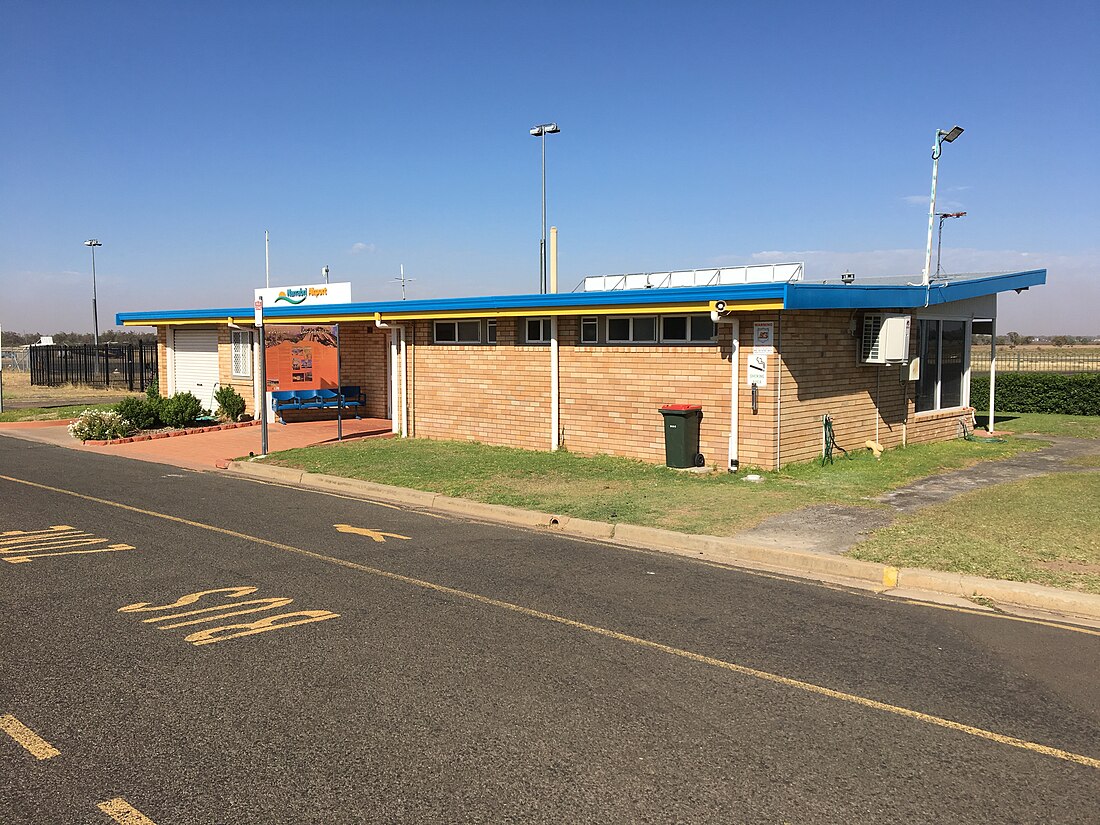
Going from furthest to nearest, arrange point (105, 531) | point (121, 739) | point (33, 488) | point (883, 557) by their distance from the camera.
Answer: point (33, 488), point (105, 531), point (883, 557), point (121, 739)

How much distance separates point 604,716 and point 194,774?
219cm

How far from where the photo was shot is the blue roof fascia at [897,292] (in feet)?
45.6

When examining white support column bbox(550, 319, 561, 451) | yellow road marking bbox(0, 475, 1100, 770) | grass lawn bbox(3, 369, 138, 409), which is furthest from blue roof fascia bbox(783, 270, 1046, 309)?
grass lawn bbox(3, 369, 138, 409)

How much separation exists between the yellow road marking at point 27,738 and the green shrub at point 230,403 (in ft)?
68.0

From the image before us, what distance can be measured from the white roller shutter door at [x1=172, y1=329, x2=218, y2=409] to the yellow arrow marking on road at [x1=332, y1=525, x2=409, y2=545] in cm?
1760

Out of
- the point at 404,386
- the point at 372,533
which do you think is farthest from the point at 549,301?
the point at 372,533

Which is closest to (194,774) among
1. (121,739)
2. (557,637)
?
(121,739)

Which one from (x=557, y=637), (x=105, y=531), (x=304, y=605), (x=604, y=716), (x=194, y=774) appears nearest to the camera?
(x=194, y=774)

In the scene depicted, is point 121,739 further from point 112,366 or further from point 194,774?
point 112,366

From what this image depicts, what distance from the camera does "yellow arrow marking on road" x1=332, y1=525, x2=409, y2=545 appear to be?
10.5 metres

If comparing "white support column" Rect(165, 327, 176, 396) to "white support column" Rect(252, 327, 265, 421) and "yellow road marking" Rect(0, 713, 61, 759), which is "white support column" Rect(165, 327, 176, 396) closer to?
"white support column" Rect(252, 327, 265, 421)

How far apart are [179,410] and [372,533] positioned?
15316 mm

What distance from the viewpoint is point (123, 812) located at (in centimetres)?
412

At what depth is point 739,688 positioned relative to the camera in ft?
18.8
